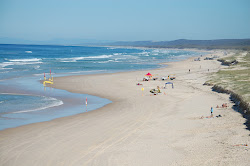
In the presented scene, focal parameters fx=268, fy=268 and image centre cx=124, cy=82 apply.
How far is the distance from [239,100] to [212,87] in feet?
28.9

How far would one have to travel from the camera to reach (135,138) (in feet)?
48.6

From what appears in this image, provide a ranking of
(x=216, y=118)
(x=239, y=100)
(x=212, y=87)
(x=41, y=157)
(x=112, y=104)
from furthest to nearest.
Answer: (x=212, y=87)
(x=112, y=104)
(x=239, y=100)
(x=216, y=118)
(x=41, y=157)

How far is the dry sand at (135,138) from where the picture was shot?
1205 centimetres

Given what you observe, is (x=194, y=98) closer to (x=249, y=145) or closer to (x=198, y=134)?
(x=198, y=134)

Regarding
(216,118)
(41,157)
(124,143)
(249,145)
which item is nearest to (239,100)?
(216,118)

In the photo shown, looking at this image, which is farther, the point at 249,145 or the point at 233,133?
the point at 233,133

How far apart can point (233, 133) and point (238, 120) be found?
8.48ft

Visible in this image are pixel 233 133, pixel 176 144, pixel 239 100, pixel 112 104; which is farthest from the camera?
pixel 112 104

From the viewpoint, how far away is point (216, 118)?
1795 centimetres

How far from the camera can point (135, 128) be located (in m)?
16.7

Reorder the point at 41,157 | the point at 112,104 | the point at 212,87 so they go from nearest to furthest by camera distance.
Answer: the point at 41,157, the point at 112,104, the point at 212,87

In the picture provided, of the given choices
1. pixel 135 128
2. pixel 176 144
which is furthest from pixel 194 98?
pixel 176 144

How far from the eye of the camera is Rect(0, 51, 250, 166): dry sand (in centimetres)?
1205

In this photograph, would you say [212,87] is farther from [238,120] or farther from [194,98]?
[238,120]
